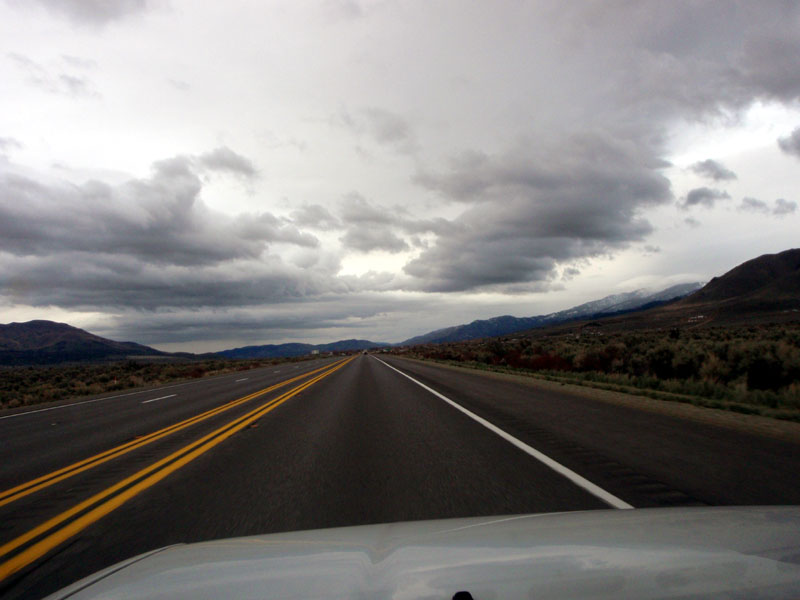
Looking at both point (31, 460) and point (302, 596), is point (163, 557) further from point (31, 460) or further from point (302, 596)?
point (31, 460)

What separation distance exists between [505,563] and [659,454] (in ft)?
16.2

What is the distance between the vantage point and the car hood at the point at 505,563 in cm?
199

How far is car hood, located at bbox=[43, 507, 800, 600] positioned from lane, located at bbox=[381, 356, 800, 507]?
1.74 metres

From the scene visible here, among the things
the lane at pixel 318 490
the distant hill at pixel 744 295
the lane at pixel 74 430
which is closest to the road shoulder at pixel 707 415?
the lane at pixel 318 490

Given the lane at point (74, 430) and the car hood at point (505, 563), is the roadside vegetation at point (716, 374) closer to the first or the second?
the car hood at point (505, 563)

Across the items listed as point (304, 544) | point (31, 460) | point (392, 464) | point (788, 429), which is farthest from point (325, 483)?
point (788, 429)

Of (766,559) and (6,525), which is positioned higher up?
(766,559)

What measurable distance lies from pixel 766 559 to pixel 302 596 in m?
2.14

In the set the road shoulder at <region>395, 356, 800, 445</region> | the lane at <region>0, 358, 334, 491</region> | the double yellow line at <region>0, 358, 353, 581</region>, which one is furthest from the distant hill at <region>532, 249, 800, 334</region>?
the double yellow line at <region>0, 358, 353, 581</region>

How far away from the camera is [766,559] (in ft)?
6.97

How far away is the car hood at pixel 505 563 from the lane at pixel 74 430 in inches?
204

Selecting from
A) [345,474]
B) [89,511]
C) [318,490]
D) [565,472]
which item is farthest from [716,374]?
[89,511]

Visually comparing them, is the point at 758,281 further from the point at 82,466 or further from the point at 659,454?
the point at 82,466

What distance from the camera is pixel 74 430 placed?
1034 cm
